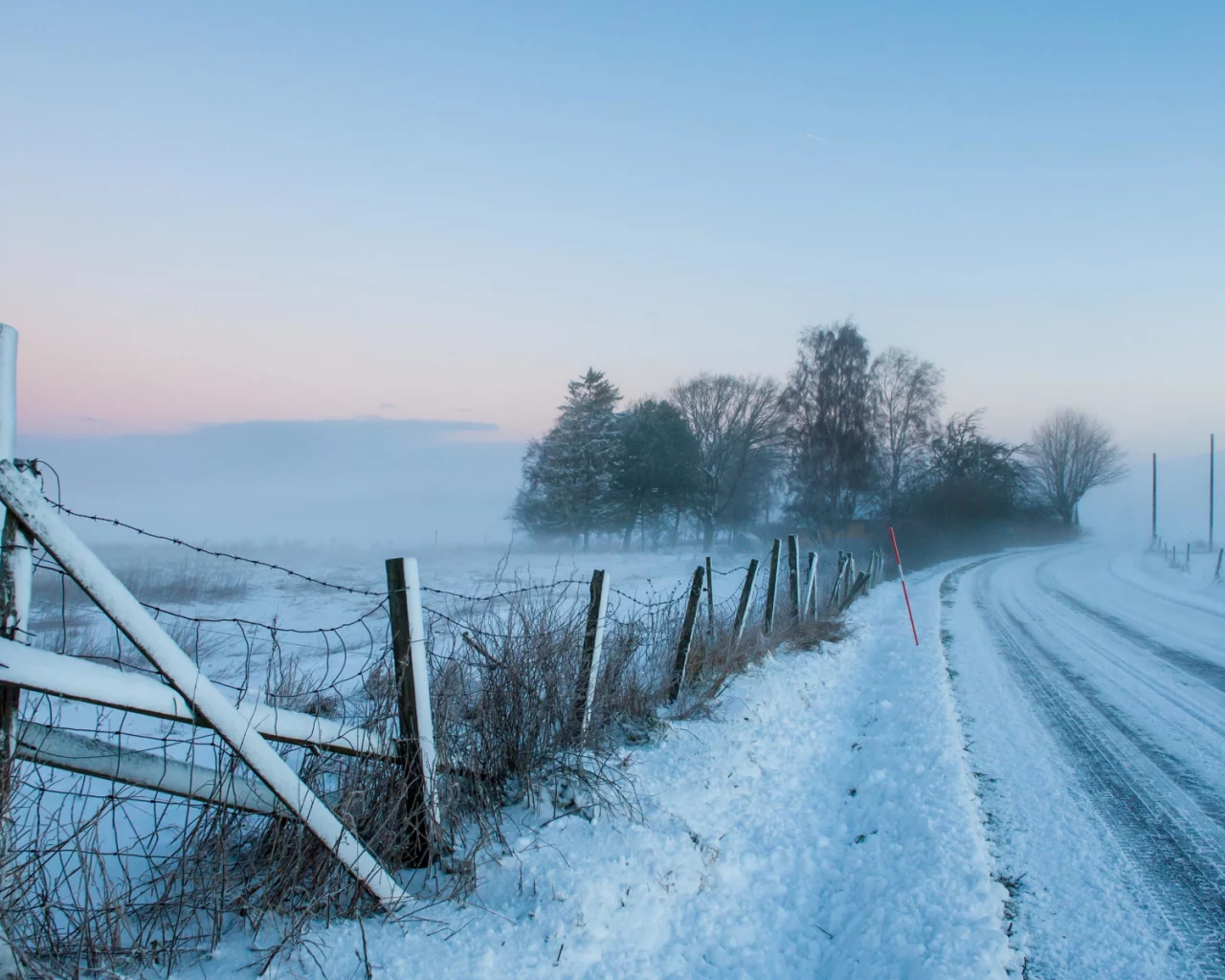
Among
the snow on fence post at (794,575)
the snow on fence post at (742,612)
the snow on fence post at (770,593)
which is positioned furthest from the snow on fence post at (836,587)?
the snow on fence post at (742,612)

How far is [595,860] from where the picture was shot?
3.69 m

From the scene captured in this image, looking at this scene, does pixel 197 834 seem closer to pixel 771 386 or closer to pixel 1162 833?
pixel 1162 833

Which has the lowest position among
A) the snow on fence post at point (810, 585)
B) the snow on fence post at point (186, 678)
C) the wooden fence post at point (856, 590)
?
the wooden fence post at point (856, 590)

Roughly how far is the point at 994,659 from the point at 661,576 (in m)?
20.4

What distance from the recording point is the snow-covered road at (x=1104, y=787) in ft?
11.6

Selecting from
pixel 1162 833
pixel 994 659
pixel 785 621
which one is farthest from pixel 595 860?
pixel 994 659

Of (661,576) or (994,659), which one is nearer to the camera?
(994,659)

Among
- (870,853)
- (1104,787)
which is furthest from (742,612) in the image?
(870,853)

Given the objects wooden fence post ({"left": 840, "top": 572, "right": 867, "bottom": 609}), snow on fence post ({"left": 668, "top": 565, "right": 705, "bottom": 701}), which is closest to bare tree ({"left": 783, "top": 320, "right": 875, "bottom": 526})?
wooden fence post ({"left": 840, "top": 572, "right": 867, "bottom": 609})

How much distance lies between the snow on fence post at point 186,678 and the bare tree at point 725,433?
4402cm

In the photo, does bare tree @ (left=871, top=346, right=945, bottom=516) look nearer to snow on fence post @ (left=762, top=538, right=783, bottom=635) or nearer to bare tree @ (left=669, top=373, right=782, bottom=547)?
bare tree @ (left=669, top=373, right=782, bottom=547)

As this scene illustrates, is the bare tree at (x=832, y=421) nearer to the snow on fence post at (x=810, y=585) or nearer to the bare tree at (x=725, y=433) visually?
the bare tree at (x=725, y=433)

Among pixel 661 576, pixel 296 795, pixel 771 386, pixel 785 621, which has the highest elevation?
pixel 771 386

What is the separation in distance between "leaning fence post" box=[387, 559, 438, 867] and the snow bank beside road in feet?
1.57
